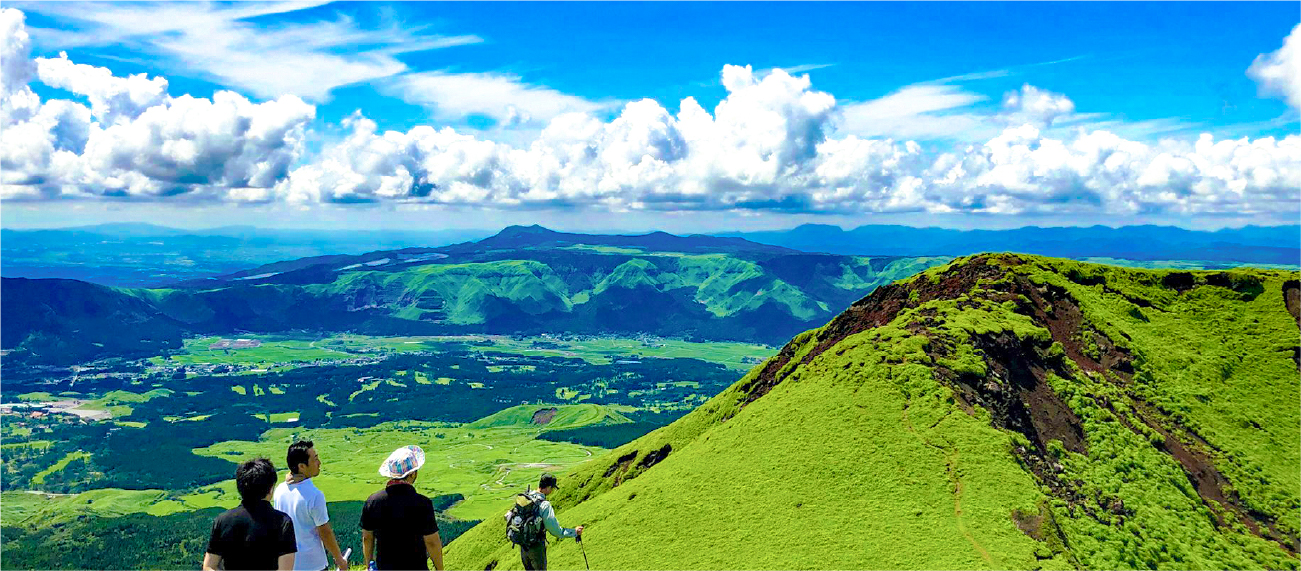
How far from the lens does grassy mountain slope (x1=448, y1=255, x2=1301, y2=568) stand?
3878 cm

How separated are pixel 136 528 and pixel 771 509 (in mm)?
172021

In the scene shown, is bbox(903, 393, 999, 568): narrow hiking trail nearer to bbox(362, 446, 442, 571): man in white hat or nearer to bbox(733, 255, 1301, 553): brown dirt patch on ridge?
bbox(733, 255, 1301, 553): brown dirt patch on ridge

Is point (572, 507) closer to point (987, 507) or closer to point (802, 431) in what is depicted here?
point (802, 431)

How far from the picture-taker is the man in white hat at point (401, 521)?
1681 cm

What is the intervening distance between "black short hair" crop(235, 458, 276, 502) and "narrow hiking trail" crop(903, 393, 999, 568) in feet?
99.3

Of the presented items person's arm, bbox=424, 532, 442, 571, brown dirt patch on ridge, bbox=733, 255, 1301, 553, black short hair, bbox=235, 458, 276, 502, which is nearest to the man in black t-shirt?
→ black short hair, bbox=235, 458, 276, 502

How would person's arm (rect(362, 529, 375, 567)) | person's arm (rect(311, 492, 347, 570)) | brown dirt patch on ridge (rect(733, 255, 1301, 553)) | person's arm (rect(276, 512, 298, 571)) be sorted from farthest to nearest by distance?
brown dirt patch on ridge (rect(733, 255, 1301, 553))
person's arm (rect(362, 529, 375, 567))
person's arm (rect(311, 492, 347, 570))
person's arm (rect(276, 512, 298, 571))

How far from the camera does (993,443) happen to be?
43906mm

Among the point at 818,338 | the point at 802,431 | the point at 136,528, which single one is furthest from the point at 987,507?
the point at 136,528

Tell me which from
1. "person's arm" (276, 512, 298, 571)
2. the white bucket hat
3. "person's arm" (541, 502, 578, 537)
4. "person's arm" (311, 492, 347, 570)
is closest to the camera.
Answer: "person's arm" (276, 512, 298, 571)

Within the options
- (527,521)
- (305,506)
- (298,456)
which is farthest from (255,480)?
(527,521)

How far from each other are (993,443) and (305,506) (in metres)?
38.2

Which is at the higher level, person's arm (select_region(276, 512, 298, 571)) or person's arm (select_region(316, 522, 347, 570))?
person's arm (select_region(276, 512, 298, 571))

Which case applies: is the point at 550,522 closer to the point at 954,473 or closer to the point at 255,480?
the point at 255,480
